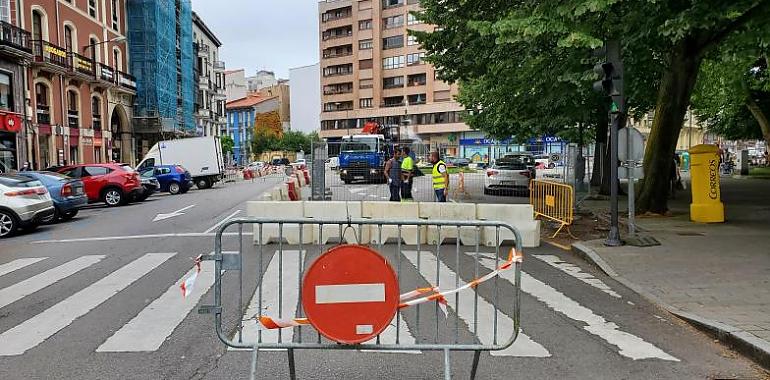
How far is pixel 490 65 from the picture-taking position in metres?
14.4

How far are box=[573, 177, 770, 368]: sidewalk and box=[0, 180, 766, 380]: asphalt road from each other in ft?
0.80

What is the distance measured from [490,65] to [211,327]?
10.6 meters

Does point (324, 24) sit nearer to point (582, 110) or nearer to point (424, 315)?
point (582, 110)

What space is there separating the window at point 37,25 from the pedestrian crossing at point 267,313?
25662mm

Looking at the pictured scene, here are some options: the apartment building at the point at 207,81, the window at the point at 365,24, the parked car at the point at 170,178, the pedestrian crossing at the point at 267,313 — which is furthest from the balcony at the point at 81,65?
the window at the point at 365,24

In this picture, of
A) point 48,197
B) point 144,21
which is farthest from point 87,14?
point 48,197

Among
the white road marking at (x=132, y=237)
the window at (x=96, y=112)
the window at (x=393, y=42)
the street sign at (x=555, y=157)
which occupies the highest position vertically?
the window at (x=393, y=42)

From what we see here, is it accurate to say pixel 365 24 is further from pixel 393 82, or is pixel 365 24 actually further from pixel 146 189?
pixel 146 189

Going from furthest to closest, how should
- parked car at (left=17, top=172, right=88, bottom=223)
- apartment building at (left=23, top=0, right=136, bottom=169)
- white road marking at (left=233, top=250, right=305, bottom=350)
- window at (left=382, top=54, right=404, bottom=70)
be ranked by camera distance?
window at (left=382, top=54, right=404, bottom=70), apartment building at (left=23, top=0, right=136, bottom=169), parked car at (left=17, top=172, right=88, bottom=223), white road marking at (left=233, top=250, right=305, bottom=350)

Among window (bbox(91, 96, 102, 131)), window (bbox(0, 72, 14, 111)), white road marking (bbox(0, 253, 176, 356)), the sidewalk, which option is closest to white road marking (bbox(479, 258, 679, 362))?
the sidewalk

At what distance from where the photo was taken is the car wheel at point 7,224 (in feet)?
44.0

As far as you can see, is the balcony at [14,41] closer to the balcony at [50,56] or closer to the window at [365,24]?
the balcony at [50,56]

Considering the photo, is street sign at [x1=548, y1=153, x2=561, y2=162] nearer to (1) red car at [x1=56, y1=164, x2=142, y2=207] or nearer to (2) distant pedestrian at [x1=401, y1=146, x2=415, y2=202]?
(2) distant pedestrian at [x1=401, y1=146, x2=415, y2=202]

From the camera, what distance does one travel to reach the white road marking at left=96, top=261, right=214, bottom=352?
5262 millimetres
